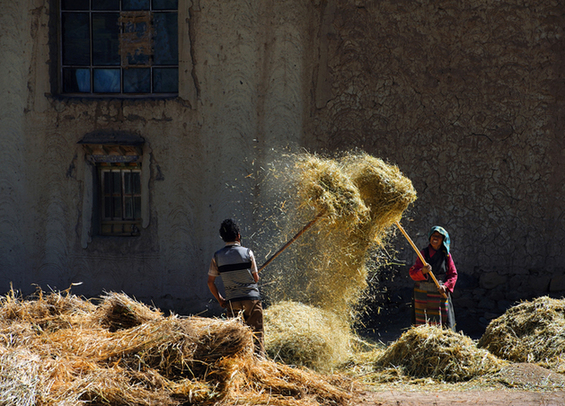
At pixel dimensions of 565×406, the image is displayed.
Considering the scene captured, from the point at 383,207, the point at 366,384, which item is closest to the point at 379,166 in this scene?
the point at 383,207

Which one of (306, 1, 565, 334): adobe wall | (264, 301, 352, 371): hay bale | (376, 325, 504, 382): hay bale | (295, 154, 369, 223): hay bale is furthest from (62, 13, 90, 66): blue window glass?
(376, 325, 504, 382): hay bale

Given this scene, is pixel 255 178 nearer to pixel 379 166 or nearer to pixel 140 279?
pixel 140 279

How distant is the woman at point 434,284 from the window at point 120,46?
469 centimetres

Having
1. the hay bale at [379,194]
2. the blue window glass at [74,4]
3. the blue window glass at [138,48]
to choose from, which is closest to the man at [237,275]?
the hay bale at [379,194]

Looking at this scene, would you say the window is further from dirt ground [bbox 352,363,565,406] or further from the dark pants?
dirt ground [bbox 352,363,565,406]

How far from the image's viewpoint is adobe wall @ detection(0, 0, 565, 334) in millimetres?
7984

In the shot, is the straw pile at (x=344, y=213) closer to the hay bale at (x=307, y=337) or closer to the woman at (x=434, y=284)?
the hay bale at (x=307, y=337)

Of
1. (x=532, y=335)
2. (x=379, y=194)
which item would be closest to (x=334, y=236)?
(x=379, y=194)

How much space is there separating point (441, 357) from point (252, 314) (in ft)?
5.80

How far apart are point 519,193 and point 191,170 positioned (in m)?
4.74

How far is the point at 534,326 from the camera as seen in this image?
18.2 ft

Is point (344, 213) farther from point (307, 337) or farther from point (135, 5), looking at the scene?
point (135, 5)

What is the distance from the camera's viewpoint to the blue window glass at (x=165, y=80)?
848cm

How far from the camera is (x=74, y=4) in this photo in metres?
8.52
